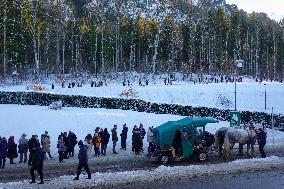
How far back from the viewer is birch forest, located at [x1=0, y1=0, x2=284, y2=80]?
210 feet

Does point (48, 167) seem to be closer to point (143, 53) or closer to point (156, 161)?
point (156, 161)

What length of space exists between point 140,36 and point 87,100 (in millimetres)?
47522

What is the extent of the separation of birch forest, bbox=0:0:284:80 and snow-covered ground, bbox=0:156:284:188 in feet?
152

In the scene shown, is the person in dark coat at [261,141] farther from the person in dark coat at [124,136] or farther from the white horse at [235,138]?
the person in dark coat at [124,136]

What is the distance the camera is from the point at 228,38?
3344 inches

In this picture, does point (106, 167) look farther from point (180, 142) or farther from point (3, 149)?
point (3, 149)

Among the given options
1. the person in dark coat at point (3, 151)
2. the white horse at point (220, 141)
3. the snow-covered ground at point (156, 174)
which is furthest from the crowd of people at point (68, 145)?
the snow-covered ground at point (156, 174)

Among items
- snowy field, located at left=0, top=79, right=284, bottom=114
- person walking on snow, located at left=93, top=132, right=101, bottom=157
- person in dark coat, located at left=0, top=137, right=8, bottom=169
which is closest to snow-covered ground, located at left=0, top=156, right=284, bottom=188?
person in dark coat, located at left=0, top=137, right=8, bottom=169

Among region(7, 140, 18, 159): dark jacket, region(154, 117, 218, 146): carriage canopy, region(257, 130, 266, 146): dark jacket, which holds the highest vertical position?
region(154, 117, 218, 146): carriage canopy

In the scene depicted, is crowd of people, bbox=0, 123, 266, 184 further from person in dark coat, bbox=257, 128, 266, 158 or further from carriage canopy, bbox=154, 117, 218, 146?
carriage canopy, bbox=154, 117, 218, 146

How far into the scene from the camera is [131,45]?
7719cm

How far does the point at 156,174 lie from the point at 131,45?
6065cm

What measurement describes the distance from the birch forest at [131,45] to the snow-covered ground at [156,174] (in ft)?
152

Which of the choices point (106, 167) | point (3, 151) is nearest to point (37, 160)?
point (106, 167)
